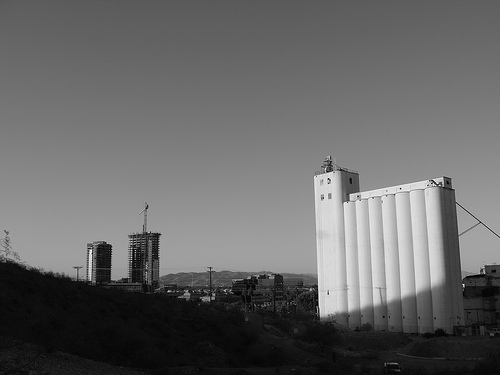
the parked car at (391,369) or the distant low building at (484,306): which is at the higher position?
the distant low building at (484,306)

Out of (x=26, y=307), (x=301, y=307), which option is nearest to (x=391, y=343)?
(x=26, y=307)

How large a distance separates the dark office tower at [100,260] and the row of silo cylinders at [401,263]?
117 m

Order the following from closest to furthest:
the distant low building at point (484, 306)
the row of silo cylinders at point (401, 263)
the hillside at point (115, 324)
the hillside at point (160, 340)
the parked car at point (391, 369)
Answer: the hillside at point (160, 340) → the hillside at point (115, 324) → the parked car at point (391, 369) → the row of silo cylinders at point (401, 263) → the distant low building at point (484, 306)

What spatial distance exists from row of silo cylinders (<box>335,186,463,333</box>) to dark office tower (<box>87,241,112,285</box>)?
384 ft

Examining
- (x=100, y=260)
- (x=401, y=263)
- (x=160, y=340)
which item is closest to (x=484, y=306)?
(x=401, y=263)

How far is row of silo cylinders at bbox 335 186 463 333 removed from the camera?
233 feet

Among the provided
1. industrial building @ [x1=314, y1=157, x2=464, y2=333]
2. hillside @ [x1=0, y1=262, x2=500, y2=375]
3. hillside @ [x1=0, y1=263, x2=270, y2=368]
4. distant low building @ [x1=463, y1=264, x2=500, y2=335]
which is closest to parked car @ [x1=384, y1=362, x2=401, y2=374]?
hillside @ [x1=0, y1=262, x2=500, y2=375]

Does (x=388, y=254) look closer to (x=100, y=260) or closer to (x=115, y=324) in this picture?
(x=115, y=324)

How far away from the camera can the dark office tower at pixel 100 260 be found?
178 metres

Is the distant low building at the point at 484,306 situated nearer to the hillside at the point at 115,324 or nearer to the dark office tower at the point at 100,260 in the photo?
the hillside at the point at 115,324

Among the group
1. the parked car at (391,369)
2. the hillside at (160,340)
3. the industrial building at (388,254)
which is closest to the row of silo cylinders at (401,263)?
the industrial building at (388,254)

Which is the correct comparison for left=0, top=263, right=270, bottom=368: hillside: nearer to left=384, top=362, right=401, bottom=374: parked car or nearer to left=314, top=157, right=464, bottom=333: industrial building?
left=384, top=362, right=401, bottom=374: parked car

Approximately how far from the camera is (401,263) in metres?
75.9

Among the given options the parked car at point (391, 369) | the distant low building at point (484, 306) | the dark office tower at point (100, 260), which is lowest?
the parked car at point (391, 369)
